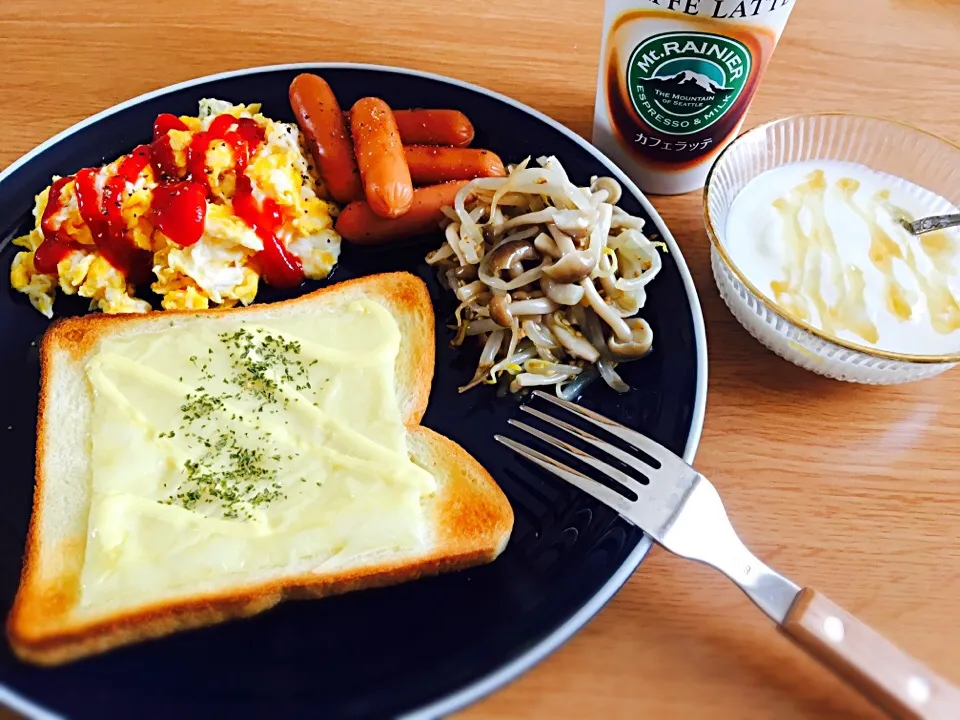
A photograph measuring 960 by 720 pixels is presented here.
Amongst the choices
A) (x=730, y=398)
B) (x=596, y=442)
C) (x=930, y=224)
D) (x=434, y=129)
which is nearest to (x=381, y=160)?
(x=434, y=129)

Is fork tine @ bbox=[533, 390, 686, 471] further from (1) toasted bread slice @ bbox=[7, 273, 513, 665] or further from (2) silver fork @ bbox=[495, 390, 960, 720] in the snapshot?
(1) toasted bread slice @ bbox=[7, 273, 513, 665]

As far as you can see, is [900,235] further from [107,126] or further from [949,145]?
[107,126]

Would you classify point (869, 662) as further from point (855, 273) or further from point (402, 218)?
point (402, 218)

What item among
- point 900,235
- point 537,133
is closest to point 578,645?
point 900,235

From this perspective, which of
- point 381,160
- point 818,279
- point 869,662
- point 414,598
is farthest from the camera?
point 381,160

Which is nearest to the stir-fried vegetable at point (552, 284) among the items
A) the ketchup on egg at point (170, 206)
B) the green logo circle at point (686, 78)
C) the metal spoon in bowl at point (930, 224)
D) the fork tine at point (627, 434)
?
the fork tine at point (627, 434)

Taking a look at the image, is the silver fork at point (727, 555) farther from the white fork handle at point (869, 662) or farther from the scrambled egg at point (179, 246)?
the scrambled egg at point (179, 246)

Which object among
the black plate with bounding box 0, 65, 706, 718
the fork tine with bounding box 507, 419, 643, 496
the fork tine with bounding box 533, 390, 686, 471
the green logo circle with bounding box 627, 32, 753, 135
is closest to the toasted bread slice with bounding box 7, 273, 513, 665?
the black plate with bounding box 0, 65, 706, 718
